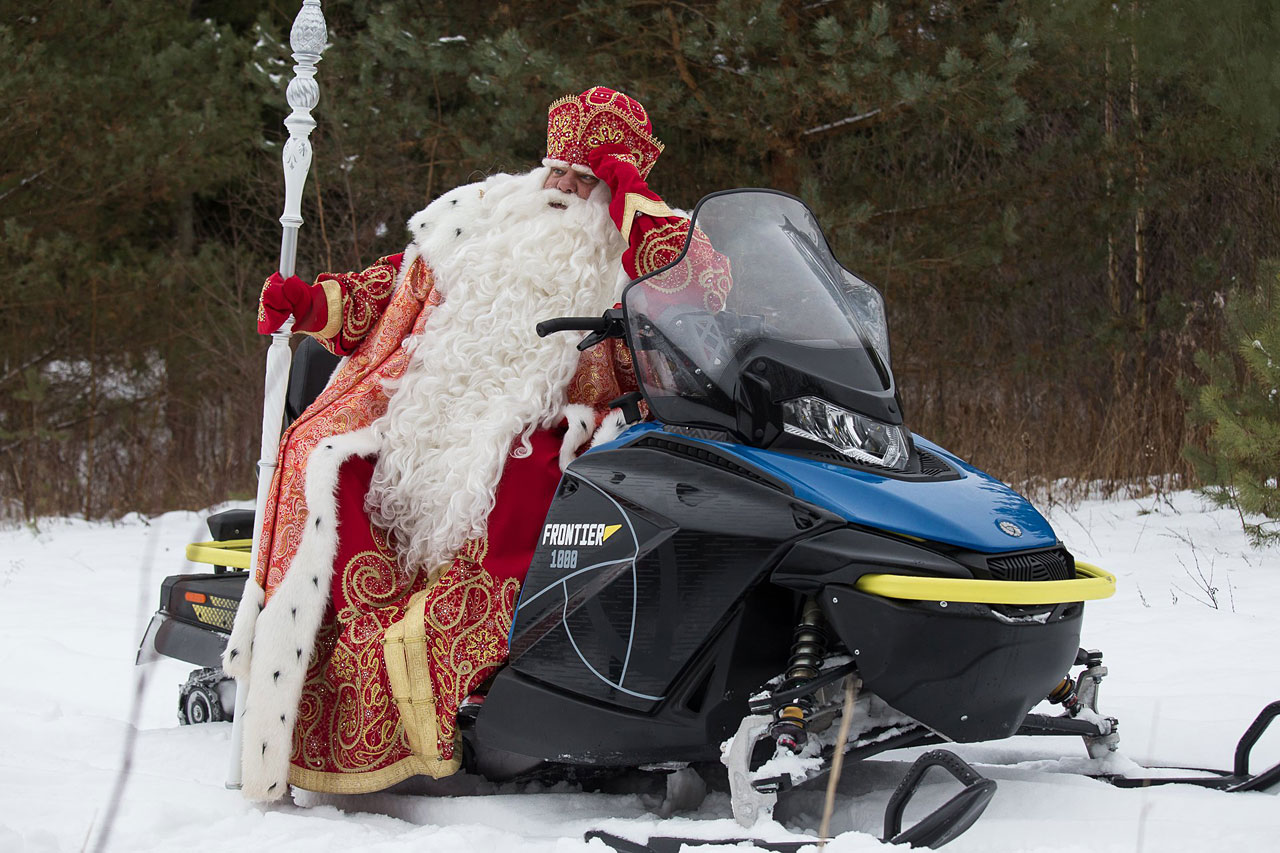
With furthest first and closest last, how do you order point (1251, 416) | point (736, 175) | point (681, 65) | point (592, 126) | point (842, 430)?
point (736, 175) → point (681, 65) → point (1251, 416) → point (592, 126) → point (842, 430)

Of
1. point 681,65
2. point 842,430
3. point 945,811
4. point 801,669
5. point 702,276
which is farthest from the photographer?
point 681,65

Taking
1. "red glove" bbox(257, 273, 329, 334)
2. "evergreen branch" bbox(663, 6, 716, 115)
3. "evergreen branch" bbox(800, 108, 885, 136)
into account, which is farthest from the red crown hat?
"evergreen branch" bbox(800, 108, 885, 136)

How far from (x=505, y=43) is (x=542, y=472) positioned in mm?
5242

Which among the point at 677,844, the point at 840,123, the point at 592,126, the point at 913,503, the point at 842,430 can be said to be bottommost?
the point at 677,844

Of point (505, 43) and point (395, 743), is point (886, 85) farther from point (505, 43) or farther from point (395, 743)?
point (395, 743)

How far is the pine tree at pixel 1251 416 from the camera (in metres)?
5.21

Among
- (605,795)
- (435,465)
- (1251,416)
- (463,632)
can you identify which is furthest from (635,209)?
(1251,416)

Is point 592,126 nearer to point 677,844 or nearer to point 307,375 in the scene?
point 307,375

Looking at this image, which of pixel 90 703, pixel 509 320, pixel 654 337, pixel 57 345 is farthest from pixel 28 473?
pixel 654 337

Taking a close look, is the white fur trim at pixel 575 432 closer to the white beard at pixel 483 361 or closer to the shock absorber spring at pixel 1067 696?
the white beard at pixel 483 361

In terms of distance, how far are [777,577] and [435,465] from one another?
101 cm

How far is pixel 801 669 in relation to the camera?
6.75 ft

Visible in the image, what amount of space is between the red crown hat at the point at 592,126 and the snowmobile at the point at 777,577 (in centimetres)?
61

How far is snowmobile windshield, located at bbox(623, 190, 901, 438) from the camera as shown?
2279 mm
